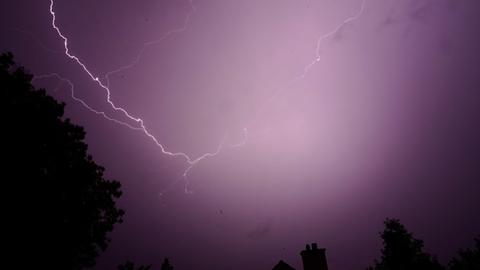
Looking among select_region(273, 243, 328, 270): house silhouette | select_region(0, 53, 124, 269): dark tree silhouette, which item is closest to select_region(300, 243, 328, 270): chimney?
select_region(273, 243, 328, 270): house silhouette

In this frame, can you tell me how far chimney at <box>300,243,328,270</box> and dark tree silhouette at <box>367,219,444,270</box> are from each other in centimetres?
331

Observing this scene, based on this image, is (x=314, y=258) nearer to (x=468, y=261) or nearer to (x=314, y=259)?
(x=314, y=259)

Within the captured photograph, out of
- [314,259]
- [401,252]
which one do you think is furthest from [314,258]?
[401,252]

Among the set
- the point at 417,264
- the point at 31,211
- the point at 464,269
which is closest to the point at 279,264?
the point at 417,264

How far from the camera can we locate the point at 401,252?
16906 mm

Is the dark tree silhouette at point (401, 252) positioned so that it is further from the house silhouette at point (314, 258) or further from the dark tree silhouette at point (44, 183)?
the dark tree silhouette at point (44, 183)

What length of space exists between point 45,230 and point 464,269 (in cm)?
3623

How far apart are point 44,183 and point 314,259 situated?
1432 centimetres

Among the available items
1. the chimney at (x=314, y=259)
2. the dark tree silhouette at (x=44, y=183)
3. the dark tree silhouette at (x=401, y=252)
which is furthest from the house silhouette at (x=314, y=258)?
the dark tree silhouette at (x=44, y=183)

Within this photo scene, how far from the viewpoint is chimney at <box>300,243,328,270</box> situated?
17.8m

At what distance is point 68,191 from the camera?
10.9m

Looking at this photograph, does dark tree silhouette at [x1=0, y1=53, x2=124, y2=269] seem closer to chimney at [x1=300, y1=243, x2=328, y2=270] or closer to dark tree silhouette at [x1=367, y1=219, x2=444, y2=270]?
chimney at [x1=300, y1=243, x2=328, y2=270]

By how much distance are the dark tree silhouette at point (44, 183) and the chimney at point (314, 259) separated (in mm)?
11380

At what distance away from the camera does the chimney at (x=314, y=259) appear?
17812 mm
